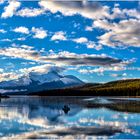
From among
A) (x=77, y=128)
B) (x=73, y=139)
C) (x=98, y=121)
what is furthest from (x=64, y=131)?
(x=98, y=121)

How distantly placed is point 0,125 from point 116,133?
15.3 meters

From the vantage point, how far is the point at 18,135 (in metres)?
35.7

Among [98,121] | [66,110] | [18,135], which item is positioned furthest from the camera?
[66,110]

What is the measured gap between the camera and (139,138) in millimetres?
33031

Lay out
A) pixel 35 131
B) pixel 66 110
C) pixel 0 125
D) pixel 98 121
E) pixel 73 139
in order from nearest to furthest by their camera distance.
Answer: pixel 73 139
pixel 35 131
pixel 0 125
pixel 98 121
pixel 66 110

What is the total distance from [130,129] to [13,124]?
1460 centimetres

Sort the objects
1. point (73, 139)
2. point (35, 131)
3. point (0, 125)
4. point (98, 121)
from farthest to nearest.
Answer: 1. point (98, 121)
2. point (0, 125)
3. point (35, 131)
4. point (73, 139)

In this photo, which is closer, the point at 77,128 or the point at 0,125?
the point at 77,128

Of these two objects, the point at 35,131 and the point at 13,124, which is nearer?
the point at 35,131

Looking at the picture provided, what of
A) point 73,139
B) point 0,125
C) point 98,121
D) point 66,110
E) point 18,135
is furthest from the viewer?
point 66,110

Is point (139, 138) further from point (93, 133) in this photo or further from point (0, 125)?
point (0, 125)

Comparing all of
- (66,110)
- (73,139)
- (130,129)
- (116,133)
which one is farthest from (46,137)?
(66,110)

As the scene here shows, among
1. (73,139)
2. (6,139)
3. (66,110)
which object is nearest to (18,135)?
(6,139)

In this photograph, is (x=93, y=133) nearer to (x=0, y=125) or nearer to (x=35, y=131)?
(x=35, y=131)
